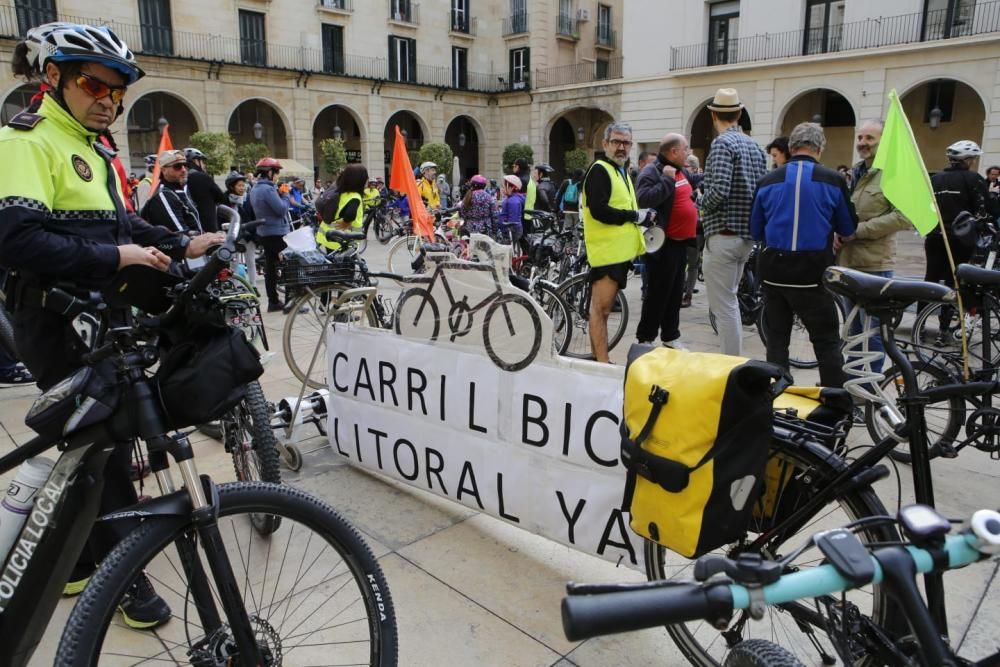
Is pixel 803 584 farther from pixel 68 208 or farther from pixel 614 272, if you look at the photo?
pixel 614 272

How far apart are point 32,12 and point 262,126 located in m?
9.58

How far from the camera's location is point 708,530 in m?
1.78

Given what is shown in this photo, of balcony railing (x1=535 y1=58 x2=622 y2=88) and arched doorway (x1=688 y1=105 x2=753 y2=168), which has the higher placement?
balcony railing (x1=535 y1=58 x2=622 y2=88)

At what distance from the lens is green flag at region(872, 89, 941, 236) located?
9.05 ft

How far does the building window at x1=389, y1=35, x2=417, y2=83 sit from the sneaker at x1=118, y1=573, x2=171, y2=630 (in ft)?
110

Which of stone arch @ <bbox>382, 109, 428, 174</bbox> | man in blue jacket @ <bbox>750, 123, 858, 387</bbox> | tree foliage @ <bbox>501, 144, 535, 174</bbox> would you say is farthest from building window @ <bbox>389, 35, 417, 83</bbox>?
man in blue jacket @ <bbox>750, 123, 858, 387</bbox>

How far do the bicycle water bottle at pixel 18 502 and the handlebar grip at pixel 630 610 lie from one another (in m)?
1.66

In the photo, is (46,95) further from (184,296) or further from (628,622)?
(628,622)

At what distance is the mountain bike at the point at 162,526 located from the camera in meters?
1.65

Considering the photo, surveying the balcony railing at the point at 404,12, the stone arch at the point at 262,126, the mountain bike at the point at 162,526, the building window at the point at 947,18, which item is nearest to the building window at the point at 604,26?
the balcony railing at the point at 404,12

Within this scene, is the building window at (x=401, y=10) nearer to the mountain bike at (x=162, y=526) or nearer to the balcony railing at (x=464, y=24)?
the balcony railing at (x=464, y=24)

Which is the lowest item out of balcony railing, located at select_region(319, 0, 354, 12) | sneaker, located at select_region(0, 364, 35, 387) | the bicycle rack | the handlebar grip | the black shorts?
sneaker, located at select_region(0, 364, 35, 387)

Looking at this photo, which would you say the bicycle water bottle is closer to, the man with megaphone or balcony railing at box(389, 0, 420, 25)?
the man with megaphone

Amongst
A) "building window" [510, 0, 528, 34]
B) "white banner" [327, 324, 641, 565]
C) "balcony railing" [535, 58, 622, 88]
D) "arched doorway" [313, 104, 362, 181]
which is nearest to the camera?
"white banner" [327, 324, 641, 565]
